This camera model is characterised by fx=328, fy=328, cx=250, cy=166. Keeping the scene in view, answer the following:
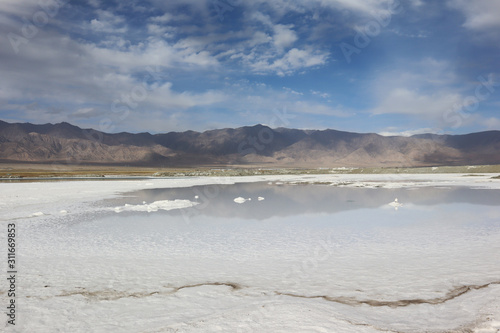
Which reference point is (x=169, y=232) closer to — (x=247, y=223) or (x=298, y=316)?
(x=247, y=223)

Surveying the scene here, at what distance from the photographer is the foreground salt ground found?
5.42m

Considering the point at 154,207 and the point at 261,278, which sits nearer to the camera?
the point at 261,278

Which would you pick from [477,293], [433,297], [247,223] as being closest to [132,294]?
[433,297]

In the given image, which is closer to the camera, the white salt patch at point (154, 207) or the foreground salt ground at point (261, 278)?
the foreground salt ground at point (261, 278)

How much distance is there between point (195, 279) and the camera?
7.52 m

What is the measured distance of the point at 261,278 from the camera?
7531 mm

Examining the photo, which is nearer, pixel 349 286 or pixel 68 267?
pixel 349 286

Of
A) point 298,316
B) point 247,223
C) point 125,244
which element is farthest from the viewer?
point 247,223

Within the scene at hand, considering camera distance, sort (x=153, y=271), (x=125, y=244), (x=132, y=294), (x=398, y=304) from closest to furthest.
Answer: (x=398, y=304)
(x=132, y=294)
(x=153, y=271)
(x=125, y=244)

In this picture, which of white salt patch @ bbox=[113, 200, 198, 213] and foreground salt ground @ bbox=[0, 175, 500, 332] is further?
white salt patch @ bbox=[113, 200, 198, 213]

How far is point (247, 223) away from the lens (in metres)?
14.7

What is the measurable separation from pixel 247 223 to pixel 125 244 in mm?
5572

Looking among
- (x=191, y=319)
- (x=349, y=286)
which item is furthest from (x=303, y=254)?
(x=191, y=319)

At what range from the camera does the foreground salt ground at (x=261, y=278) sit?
5.42m
